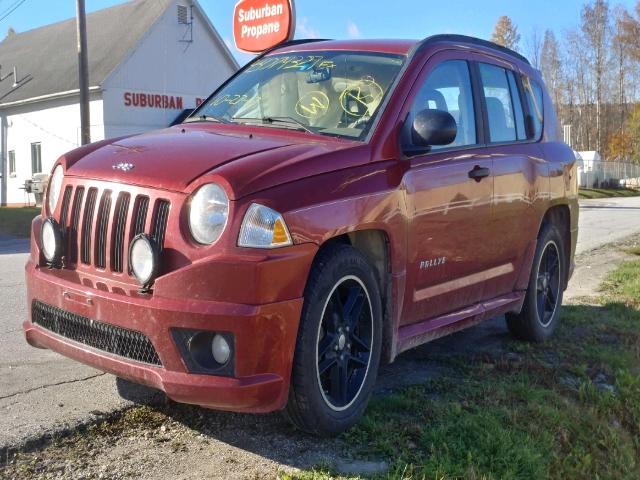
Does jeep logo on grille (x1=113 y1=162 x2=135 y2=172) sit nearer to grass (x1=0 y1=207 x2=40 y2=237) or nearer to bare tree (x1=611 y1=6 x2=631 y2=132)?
grass (x1=0 y1=207 x2=40 y2=237)

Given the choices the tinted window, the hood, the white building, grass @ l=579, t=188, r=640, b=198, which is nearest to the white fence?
grass @ l=579, t=188, r=640, b=198

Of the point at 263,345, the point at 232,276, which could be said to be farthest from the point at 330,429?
the point at 232,276

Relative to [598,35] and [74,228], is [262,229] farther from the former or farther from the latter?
[598,35]

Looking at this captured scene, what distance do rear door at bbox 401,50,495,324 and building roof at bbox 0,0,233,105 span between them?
881 inches

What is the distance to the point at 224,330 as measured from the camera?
3064mm

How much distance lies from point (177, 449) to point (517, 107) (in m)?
3.63

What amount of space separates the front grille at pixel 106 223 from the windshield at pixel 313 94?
1142mm

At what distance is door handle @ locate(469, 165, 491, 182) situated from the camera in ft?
15.0

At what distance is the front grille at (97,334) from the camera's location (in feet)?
10.7

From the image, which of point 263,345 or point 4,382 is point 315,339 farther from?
point 4,382

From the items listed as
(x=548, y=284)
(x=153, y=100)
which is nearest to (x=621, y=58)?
A: (x=153, y=100)

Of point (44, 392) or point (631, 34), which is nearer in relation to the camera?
point (44, 392)

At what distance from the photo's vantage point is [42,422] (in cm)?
368

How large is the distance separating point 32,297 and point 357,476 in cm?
189
